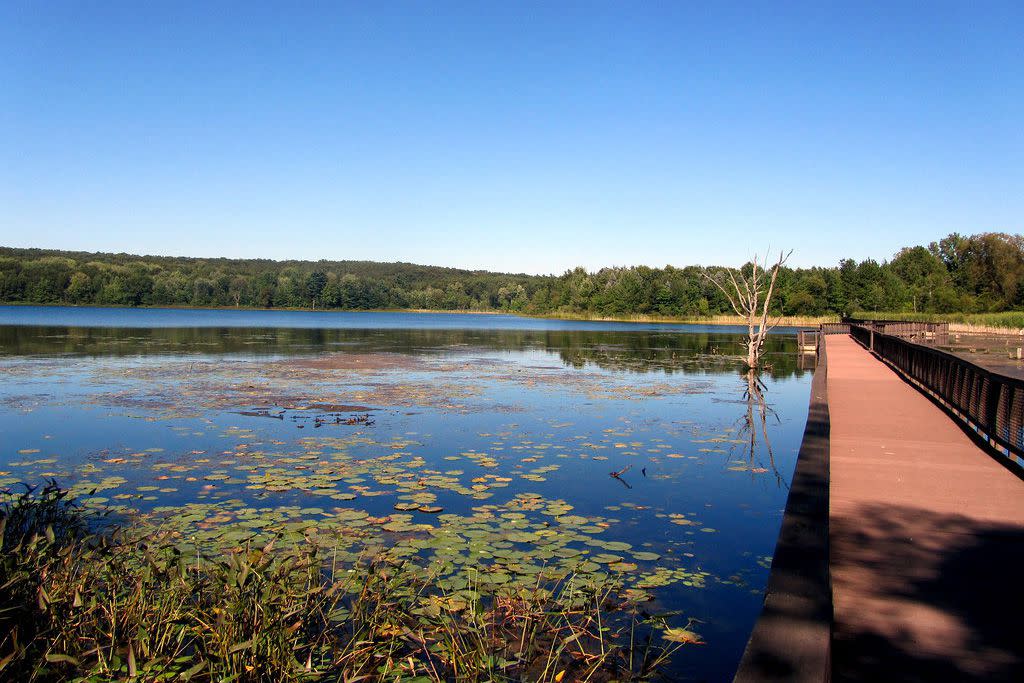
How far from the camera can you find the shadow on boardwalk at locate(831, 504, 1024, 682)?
3428 millimetres

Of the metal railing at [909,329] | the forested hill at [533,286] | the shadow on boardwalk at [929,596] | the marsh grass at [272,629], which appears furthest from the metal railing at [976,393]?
the forested hill at [533,286]

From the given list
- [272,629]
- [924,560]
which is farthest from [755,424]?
[272,629]

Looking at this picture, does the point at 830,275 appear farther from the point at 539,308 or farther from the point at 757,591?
the point at 757,591

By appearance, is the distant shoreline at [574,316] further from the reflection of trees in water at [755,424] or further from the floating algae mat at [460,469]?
the floating algae mat at [460,469]

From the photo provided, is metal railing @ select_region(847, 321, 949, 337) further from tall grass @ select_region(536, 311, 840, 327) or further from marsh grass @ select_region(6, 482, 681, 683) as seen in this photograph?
tall grass @ select_region(536, 311, 840, 327)

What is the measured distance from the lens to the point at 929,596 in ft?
13.9

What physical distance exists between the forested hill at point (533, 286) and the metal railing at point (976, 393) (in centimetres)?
7801

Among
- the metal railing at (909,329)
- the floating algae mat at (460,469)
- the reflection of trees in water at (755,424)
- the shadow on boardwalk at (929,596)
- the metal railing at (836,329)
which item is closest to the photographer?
the shadow on boardwalk at (929,596)

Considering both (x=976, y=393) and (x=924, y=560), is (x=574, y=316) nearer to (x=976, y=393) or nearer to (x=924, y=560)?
(x=976, y=393)

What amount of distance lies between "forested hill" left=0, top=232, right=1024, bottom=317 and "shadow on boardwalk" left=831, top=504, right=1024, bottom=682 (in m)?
88.4

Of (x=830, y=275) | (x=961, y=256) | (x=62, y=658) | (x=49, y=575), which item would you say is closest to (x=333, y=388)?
(x=49, y=575)

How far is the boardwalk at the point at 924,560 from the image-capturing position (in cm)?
351

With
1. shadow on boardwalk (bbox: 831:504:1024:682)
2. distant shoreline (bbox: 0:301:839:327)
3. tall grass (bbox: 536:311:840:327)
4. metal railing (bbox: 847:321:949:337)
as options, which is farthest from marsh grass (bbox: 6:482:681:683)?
tall grass (bbox: 536:311:840:327)

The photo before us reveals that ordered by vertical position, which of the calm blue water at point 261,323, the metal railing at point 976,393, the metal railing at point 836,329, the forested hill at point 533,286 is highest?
the forested hill at point 533,286
